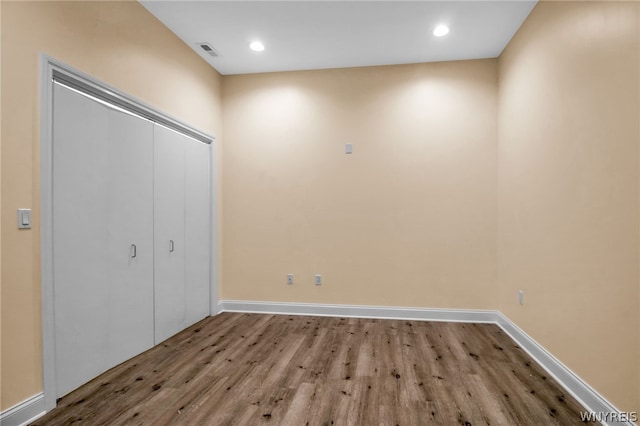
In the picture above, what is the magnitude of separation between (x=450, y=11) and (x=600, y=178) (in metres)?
1.86

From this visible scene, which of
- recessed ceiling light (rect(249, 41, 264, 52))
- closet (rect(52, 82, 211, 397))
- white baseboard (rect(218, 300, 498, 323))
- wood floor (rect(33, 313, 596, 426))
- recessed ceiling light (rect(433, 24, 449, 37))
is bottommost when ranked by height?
wood floor (rect(33, 313, 596, 426))

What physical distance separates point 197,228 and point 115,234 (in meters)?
1.17

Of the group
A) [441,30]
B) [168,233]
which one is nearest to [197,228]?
[168,233]

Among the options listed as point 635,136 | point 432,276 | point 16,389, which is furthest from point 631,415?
point 16,389

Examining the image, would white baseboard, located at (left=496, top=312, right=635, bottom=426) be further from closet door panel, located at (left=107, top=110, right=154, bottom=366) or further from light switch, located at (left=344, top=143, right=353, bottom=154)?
closet door panel, located at (left=107, top=110, right=154, bottom=366)

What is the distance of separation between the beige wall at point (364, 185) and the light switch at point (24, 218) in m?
2.37

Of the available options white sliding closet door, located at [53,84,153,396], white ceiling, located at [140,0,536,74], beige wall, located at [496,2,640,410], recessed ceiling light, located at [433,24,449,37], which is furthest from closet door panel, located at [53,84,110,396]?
beige wall, located at [496,2,640,410]

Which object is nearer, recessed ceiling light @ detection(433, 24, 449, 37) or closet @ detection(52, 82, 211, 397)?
closet @ detection(52, 82, 211, 397)

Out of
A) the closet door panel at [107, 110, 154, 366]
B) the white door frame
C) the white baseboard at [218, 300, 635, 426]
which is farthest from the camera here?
the white baseboard at [218, 300, 635, 426]

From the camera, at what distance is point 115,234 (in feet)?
8.50

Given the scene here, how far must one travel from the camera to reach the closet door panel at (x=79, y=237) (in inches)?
84.6

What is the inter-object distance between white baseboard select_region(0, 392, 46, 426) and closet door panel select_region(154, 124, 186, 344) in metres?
1.10

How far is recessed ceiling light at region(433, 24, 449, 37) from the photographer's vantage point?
10.2 ft

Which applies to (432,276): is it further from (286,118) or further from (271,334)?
(286,118)
